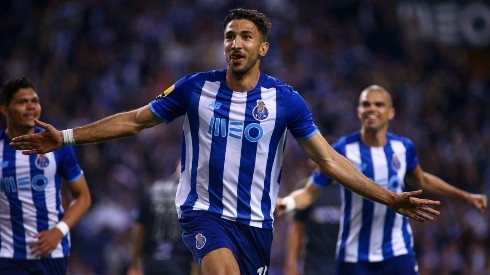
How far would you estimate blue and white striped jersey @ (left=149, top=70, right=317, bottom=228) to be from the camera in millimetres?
5695

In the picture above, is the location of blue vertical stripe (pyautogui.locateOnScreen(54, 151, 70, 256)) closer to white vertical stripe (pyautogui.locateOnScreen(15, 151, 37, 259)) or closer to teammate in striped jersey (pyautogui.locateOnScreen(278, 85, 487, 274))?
white vertical stripe (pyautogui.locateOnScreen(15, 151, 37, 259))

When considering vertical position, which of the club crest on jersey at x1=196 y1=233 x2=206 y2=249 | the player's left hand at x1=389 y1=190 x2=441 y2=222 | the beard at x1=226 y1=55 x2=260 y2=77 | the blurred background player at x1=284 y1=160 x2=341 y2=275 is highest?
the beard at x1=226 y1=55 x2=260 y2=77

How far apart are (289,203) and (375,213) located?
30.0 inches

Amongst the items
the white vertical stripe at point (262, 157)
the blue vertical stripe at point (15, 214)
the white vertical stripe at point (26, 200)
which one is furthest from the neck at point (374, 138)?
the blue vertical stripe at point (15, 214)

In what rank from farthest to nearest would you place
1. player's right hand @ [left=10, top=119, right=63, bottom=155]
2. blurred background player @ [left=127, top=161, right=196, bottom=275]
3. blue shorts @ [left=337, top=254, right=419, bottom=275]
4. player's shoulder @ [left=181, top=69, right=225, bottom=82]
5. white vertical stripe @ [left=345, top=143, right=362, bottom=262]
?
blurred background player @ [left=127, top=161, right=196, bottom=275] < white vertical stripe @ [left=345, top=143, right=362, bottom=262] < blue shorts @ [left=337, top=254, right=419, bottom=275] < player's shoulder @ [left=181, top=69, right=225, bottom=82] < player's right hand @ [left=10, top=119, right=63, bottom=155]

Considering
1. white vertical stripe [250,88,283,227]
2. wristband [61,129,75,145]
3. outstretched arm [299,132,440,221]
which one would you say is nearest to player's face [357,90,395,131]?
outstretched arm [299,132,440,221]

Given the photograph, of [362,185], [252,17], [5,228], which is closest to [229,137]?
[252,17]

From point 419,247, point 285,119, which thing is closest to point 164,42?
point 419,247

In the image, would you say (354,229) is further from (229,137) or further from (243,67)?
(243,67)

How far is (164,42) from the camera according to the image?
52.5 feet

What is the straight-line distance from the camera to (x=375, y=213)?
746cm

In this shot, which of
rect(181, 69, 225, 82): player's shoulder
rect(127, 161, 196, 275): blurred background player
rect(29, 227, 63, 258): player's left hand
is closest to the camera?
rect(181, 69, 225, 82): player's shoulder

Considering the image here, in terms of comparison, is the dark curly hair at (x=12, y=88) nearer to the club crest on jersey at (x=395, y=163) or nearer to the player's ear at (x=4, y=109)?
the player's ear at (x=4, y=109)

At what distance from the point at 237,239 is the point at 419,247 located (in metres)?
9.37
